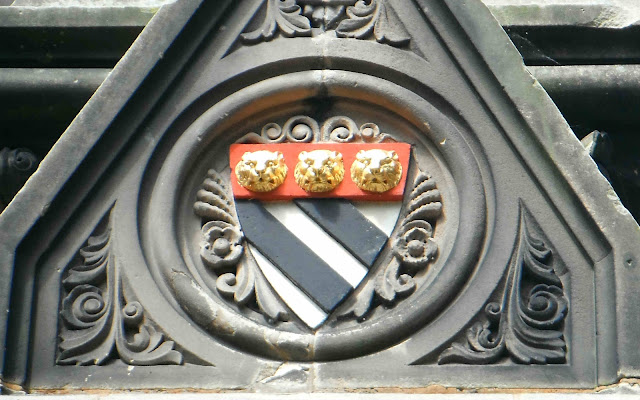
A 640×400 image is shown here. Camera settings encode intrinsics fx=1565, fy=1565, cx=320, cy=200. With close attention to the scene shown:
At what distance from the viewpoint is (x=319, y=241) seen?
525 centimetres

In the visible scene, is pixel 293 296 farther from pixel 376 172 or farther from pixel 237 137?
pixel 237 137

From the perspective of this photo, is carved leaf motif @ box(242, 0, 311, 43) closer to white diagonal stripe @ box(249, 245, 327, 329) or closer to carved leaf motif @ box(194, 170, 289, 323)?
carved leaf motif @ box(194, 170, 289, 323)

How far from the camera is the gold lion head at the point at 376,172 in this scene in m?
5.31

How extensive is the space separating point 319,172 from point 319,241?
0.24 m

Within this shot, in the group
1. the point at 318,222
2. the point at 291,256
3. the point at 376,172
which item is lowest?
the point at 291,256

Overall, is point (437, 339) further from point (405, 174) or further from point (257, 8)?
point (257, 8)

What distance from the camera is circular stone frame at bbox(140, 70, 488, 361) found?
5.05 m

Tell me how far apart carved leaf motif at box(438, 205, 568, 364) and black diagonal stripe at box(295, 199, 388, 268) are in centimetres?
44

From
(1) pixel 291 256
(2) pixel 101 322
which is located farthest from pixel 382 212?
(2) pixel 101 322

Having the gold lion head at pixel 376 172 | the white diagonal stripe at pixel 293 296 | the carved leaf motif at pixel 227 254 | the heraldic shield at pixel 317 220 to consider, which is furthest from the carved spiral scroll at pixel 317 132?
the white diagonal stripe at pixel 293 296

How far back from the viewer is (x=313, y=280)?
203 inches

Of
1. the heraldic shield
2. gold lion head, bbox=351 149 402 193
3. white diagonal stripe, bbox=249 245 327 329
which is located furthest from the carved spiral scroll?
A: white diagonal stripe, bbox=249 245 327 329

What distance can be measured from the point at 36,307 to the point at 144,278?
0.37 meters

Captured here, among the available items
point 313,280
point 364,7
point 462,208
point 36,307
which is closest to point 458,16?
point 364,7
